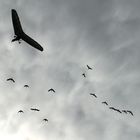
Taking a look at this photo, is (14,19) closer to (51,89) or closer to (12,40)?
(12,40)

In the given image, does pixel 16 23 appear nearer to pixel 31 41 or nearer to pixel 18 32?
pixel 18 32

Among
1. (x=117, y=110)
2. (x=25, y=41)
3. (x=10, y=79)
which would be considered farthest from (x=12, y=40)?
(x=117, y=110)

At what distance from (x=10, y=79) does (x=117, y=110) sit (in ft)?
132

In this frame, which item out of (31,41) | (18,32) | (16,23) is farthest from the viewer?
(31,41)

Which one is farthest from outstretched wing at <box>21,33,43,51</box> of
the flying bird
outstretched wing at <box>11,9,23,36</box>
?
outstretched wing at <box>11,9,23,36</box>

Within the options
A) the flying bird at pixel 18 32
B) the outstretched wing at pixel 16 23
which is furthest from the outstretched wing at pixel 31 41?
the outstretched wing at pixel 16 23

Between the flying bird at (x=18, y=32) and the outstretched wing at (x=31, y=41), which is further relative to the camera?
the outstretched wing at (x=31, y=41)

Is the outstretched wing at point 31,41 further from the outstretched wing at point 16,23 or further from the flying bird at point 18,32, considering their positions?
the outstretched wing at point 16,23

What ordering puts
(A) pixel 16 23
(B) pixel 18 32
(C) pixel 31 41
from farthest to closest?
(C) pixel 31 41 → (B) pixel 18 32 → (A) pixel 16 23

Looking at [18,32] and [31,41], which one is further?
[31,41]

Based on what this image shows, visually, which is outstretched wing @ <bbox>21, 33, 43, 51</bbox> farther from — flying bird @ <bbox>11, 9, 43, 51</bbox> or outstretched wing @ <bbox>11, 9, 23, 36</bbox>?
outstretched wing @ <bbox>11, 9, 23, 36</bbox>

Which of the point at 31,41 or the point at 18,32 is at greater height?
the point at 31,41

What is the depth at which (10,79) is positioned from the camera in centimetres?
14212

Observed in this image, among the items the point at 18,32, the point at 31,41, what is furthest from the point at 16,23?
the point at 31,41
